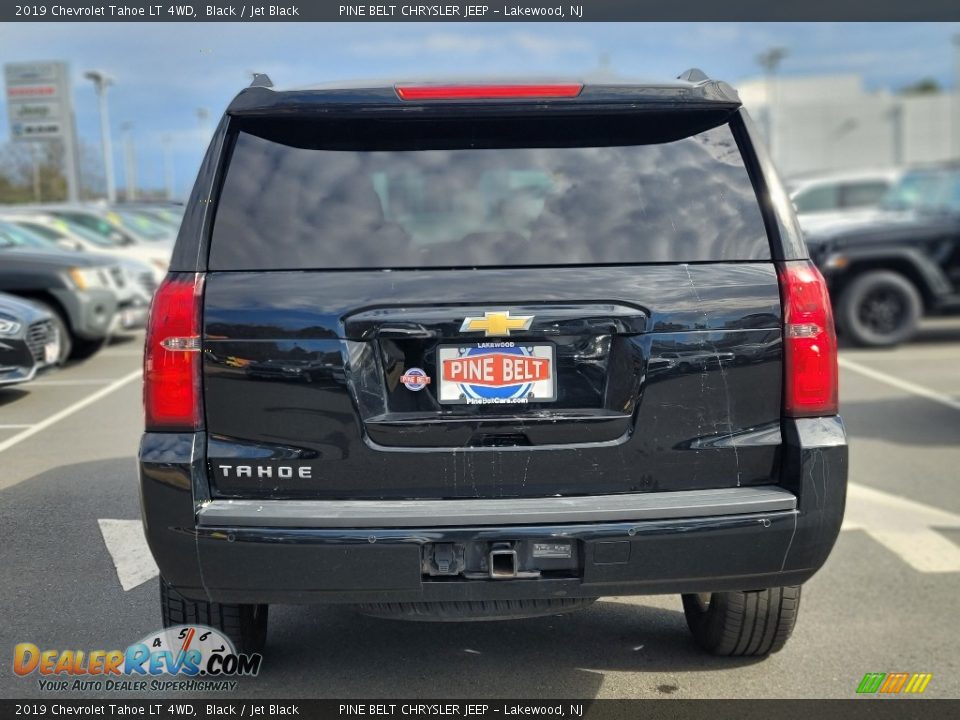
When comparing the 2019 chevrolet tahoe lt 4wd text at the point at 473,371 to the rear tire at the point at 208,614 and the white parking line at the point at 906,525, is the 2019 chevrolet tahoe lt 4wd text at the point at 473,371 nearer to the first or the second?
the rear tire at the point at 208,614

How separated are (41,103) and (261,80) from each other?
1717 cm

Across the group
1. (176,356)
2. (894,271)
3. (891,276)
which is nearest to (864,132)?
(894,271)

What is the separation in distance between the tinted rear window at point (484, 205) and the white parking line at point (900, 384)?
256 inches

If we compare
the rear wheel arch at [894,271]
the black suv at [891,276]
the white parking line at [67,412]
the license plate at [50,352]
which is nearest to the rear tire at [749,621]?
the white parking line at [67,412]

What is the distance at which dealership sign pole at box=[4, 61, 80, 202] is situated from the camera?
18.5 m

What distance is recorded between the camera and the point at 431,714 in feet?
11.2

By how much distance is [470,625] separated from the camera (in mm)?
4207

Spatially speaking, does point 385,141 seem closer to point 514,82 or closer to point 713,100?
point 514,82

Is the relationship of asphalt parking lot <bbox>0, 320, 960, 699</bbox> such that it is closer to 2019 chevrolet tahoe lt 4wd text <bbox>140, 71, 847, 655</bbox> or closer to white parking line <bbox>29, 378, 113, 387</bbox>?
2019 chevrolet tahoe lt 4wd text <bbox>140, 71, 847, 655</bbox>

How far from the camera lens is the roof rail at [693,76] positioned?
3427 millimetres

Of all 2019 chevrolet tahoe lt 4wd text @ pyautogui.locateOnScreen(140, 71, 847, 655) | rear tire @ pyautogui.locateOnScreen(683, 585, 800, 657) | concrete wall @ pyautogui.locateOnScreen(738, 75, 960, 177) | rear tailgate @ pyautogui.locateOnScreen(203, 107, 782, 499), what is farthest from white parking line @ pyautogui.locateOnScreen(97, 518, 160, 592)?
concrete wall @ pyautogui.locateOnScreen(738, 75, 960, 177)

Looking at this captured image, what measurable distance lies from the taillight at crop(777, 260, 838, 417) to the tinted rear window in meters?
0.14

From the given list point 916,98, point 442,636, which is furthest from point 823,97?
point 442,636

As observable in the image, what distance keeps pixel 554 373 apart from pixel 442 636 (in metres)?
1.47
